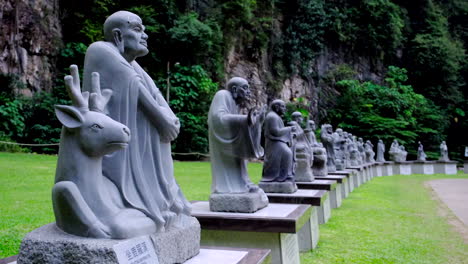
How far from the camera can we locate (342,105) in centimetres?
3030

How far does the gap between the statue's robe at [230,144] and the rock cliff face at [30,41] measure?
14784 mm

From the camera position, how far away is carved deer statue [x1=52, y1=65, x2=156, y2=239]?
237 centimetres

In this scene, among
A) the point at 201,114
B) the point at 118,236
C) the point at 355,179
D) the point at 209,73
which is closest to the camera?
the point at 118,236

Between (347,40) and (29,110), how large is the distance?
22.8 meters

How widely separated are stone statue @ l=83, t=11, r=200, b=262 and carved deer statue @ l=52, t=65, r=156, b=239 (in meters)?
0.30

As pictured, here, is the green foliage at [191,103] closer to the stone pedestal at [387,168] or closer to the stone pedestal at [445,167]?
the stone pedestal at [387,168]

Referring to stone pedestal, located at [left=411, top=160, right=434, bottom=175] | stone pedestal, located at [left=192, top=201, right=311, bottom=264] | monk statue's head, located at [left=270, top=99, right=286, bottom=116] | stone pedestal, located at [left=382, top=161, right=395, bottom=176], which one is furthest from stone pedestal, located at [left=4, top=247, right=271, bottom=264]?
stone pedestal, located at [left=411, top=160, right=434, bottom=175]

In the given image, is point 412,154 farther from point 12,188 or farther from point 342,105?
point 12,188

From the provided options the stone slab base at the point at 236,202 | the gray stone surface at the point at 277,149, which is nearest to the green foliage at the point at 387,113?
the gray stone surface at the point at 277,149

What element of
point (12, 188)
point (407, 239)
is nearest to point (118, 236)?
point (407, 239)

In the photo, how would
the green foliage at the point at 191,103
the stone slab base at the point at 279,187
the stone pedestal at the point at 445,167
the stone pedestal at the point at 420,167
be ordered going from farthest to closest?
the stone pedestal at the point at 445,167
the stone pedestal at the point at 420,167
the green foliage at the point at 191,103
the stone slab base at the point at 279,187

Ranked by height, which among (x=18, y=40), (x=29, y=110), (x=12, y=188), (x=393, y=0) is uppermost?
(x=393, y=0)

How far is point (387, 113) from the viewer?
29.4 metres

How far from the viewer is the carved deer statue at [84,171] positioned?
93.4 inches
